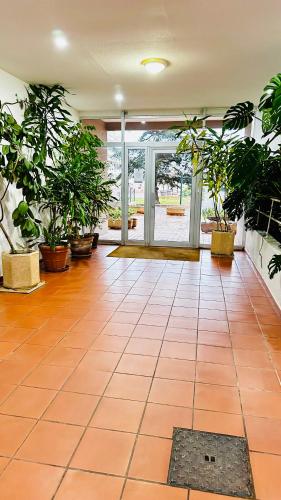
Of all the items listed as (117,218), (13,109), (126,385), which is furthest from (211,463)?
(117,218)

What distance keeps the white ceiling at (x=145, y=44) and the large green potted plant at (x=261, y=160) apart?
0.52 metres

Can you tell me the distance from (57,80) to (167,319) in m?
3.61

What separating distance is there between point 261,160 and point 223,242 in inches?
107

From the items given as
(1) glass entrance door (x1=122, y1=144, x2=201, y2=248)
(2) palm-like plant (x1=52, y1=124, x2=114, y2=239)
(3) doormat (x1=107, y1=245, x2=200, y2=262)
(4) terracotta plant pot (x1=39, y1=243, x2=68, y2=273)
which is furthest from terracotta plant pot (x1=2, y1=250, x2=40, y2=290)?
(1) glass entrance door (x1=122, y1=144, x2=201, y2=248)

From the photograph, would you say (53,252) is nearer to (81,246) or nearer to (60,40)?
(81,246)

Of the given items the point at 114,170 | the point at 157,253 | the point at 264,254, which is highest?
the point at 114,170

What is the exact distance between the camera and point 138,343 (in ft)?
8.51

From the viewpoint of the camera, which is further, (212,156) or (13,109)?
(212,156)

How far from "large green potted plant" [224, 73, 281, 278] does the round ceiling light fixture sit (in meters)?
0.94

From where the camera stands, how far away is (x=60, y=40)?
3152 mm

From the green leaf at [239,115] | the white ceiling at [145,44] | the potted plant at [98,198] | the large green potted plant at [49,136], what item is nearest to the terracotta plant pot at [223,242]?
the potted plant at [98,198]

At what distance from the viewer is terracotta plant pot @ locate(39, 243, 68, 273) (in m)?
4.57

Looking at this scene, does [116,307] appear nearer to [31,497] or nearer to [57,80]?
[31,497]

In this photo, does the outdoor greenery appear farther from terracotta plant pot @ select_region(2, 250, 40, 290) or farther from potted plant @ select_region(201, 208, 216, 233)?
terracotta plant pot @ select_region(2, 250, 40, 290)
